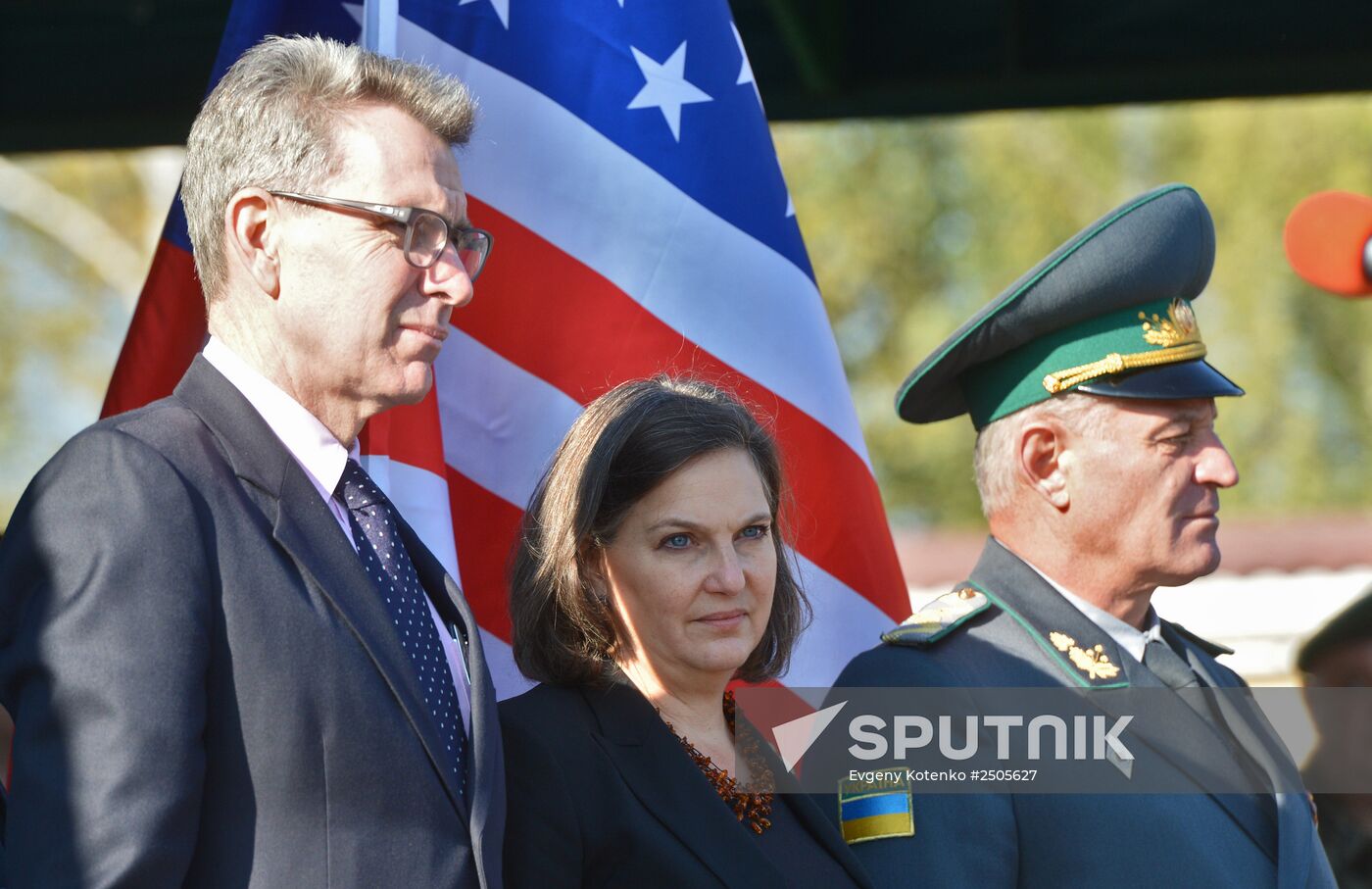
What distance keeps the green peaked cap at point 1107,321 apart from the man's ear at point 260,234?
1.39 meters

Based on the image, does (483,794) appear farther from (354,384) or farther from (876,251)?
(876,251)

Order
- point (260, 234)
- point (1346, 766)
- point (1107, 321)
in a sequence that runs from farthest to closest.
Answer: point (1346, 766)
point (1107, 321)
point (260, 234)

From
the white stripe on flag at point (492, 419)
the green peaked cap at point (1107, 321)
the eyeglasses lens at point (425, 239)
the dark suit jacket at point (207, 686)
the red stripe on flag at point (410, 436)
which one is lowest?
the dark suit jacket at point (207, 686)

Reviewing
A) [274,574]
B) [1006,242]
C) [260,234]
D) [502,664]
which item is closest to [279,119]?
[260,234]

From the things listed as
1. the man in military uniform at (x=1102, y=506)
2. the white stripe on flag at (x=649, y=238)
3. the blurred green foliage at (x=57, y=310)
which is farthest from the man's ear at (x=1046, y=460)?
the blurred green foliage at (x=57, y=310)

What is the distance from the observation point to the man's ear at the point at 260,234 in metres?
2.13

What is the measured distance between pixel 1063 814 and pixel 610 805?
83cm

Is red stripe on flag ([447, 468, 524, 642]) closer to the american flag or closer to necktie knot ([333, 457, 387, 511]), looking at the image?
the american flag

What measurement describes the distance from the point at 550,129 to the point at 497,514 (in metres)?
0.78

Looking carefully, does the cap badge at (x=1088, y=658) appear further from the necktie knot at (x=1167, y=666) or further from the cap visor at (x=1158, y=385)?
the cap visor at (x=1158, y=385)

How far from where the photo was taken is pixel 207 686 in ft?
6.15

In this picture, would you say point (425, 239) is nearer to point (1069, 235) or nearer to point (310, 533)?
point (310, 533)

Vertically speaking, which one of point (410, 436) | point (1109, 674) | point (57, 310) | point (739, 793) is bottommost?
point (739, 793)

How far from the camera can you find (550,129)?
137 inches
